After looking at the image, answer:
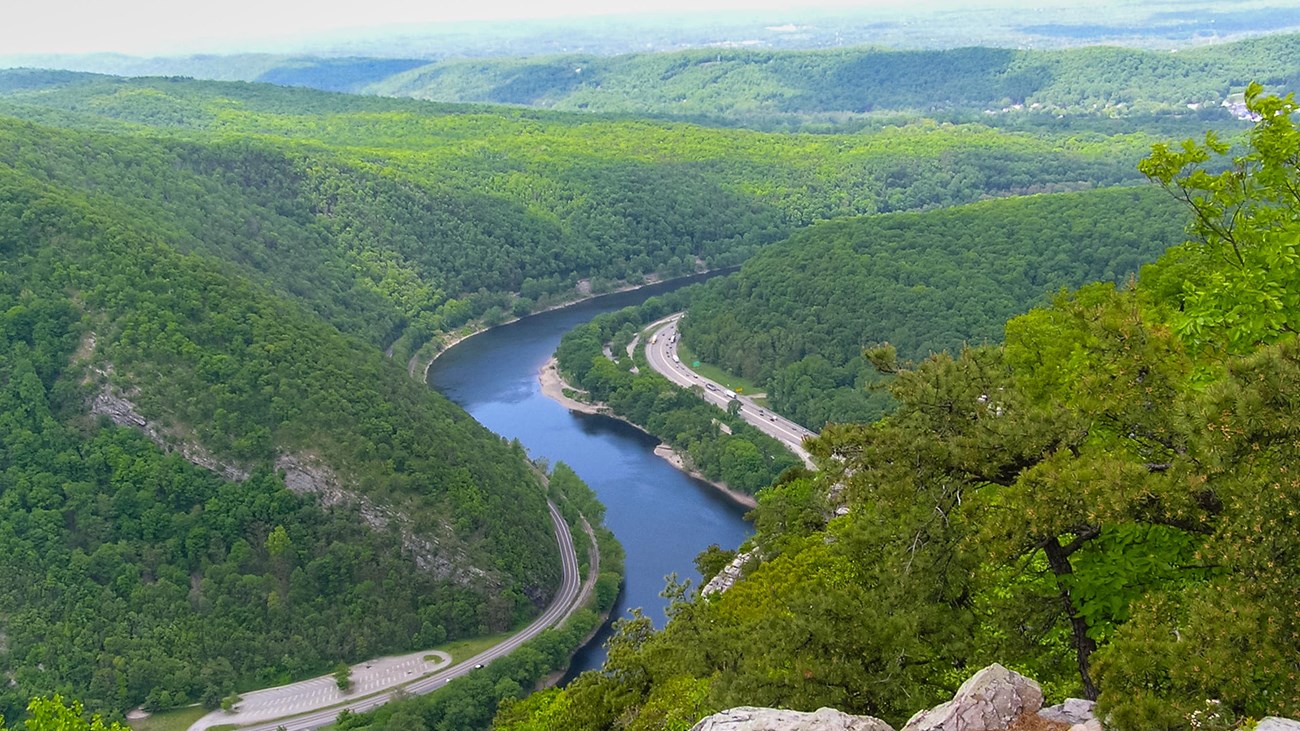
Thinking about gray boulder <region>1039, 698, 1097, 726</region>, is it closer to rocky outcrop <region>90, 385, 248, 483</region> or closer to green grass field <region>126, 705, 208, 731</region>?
green grass field <region>126, 705, 208, 731</region>

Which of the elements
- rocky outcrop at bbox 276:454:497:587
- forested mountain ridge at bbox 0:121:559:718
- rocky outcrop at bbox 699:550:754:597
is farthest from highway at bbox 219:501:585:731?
rocky outcrop at bbox 699:550:754:597

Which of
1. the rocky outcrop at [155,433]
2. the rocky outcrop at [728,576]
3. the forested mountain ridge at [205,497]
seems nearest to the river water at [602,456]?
the forested mountain ridge at [205,497]

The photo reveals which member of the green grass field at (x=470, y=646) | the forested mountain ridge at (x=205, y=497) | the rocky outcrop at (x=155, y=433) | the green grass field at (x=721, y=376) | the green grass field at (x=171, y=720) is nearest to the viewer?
the green grass field at (x=171, y=720)

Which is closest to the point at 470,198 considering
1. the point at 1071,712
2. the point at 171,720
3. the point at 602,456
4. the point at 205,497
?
the point at 602,456

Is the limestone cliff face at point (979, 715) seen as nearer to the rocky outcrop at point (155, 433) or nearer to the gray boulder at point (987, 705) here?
the gray boulder at point (987, 705)

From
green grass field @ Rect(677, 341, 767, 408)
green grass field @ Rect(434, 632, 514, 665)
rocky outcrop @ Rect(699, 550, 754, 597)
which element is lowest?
green grass field @ Rect(434, 632, 514, 665)

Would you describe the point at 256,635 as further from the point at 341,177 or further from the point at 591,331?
the point at 341,177

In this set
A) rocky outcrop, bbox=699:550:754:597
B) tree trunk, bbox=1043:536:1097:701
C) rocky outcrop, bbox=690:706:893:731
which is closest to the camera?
rocky outcrop, bbox=690:706:893:731
